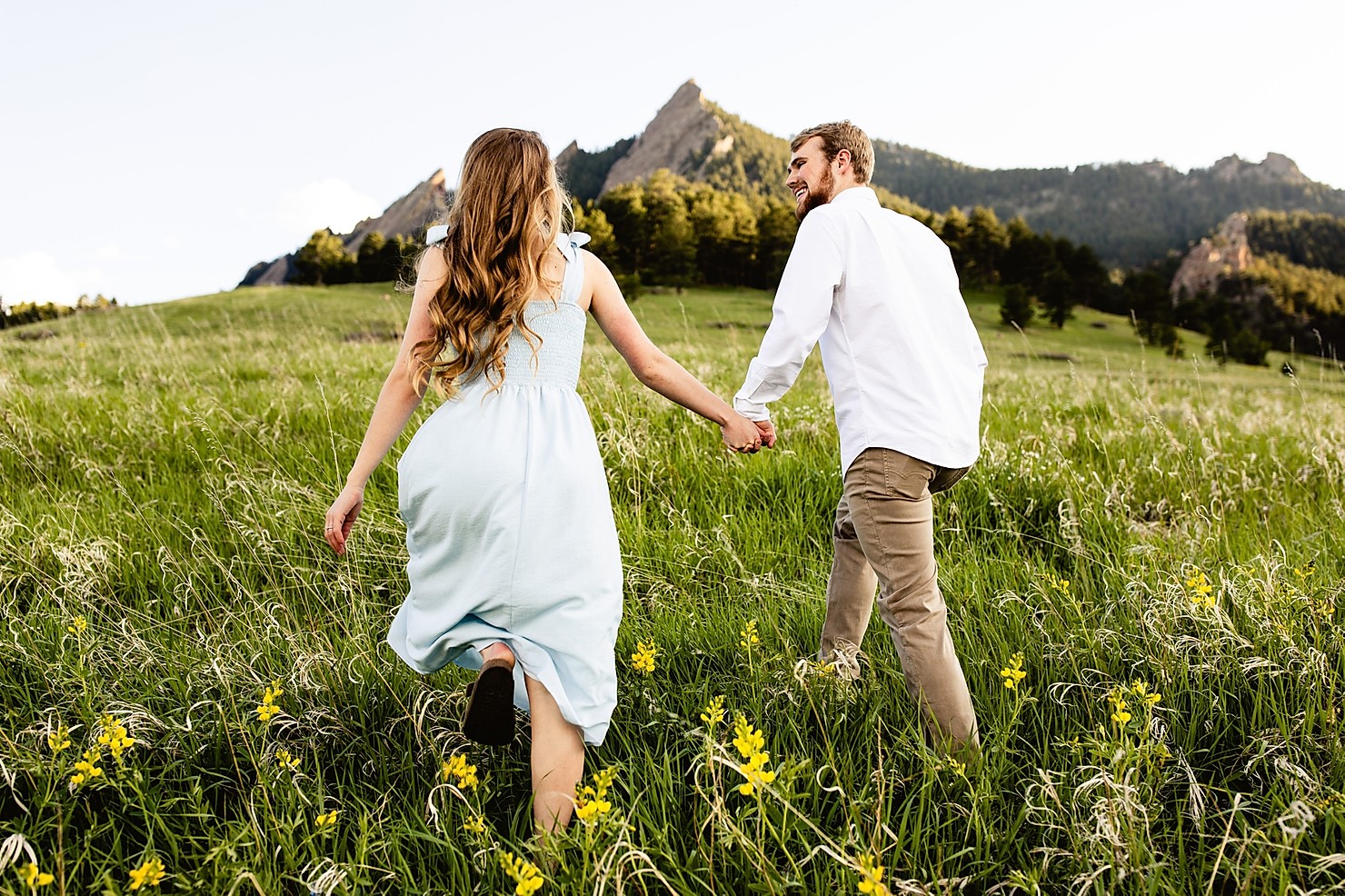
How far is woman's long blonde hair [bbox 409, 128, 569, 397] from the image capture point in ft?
8.05

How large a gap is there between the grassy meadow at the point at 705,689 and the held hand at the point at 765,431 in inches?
31.5

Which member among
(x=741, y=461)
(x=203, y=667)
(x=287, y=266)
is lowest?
(x=203, y=667)

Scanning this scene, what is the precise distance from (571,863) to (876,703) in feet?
3.91

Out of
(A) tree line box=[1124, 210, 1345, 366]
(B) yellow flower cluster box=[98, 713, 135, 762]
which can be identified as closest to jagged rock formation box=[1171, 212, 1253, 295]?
(A) tree line box=[1124, 210, 1345, 366]

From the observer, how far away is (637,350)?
279 centimetres

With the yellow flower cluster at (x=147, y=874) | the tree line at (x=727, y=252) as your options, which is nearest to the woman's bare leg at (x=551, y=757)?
the yellow flower cluster at (x=147, y=874)

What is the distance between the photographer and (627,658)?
3.27 metres

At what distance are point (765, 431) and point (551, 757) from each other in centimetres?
152

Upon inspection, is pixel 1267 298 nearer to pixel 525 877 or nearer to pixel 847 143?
pixel 847 143

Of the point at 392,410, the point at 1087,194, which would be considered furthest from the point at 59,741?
the point at 1087,194

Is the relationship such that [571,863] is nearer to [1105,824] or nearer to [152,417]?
[1105,824]

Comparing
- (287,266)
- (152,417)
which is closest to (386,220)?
(287,266)

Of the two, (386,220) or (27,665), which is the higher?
(386,220)

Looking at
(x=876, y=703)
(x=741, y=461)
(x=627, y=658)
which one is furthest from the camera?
(x=741, y=461)
